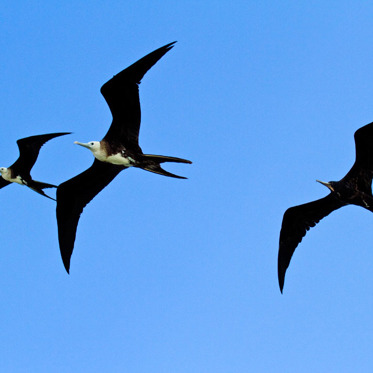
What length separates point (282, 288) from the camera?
1441 centimetres

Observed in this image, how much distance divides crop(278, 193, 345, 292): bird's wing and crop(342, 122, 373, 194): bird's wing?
826 mm

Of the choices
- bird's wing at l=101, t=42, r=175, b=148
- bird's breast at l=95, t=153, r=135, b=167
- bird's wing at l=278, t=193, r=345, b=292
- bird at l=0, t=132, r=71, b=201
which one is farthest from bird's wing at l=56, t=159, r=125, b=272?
bird's wing at l=278, t=193, r=345, b=292

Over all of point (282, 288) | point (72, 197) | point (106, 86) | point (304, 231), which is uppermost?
point (106, 86)

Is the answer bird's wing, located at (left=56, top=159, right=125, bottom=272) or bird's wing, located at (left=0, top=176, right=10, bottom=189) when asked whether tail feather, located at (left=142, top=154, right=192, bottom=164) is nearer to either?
bird's wing, located at (left=56, top=159, right=125, bottom=272)

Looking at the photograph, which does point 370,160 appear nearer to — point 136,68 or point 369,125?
point 369,125

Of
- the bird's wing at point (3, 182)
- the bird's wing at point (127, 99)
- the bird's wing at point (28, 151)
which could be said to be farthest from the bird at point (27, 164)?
the bird's wing at point (127, 99)

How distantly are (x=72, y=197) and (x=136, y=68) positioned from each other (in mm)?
3249

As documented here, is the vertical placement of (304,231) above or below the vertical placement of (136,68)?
below

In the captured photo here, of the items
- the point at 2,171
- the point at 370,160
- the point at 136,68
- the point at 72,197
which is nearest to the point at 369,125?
the point at 370,160

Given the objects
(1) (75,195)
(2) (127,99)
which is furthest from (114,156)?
(1) (75,195)

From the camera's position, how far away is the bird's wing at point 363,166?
1298 centimetres

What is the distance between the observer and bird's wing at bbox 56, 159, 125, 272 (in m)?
13.9

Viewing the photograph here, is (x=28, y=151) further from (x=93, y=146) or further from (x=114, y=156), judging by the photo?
(x=114, y=156)

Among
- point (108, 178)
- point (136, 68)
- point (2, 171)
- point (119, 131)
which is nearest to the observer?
point (136, 68)
